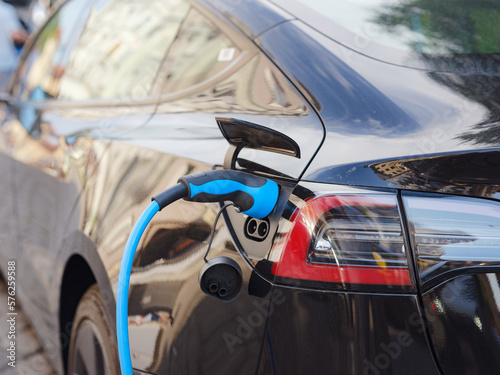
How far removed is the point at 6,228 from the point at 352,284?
2.35 metres

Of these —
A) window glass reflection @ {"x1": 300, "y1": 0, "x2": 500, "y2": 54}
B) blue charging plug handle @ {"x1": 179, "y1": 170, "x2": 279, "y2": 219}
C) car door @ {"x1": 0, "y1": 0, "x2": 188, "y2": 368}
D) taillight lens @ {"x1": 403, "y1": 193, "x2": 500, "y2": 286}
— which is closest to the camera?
taillight lens @ {"x1": 403, "y1": 193, "x2": 500, "y2": 286}

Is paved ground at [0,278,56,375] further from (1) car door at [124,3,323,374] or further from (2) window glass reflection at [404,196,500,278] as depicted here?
(2) window glass reflection at [404,196,500,278]

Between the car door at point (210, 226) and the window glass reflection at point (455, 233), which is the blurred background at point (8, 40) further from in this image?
the window glass reflection at point (455, 233)

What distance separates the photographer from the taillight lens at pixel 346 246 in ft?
3.71

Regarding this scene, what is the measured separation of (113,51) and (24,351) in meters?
1.67

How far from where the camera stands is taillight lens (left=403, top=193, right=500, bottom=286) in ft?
3.66

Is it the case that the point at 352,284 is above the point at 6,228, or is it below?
below

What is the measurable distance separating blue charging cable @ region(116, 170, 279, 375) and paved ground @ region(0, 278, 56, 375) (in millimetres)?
1742

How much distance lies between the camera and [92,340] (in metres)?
1.88

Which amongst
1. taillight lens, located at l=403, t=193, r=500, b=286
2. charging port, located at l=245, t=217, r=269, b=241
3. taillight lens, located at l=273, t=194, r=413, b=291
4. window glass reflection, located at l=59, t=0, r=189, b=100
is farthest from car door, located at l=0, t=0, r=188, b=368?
taillight lens, located at l=403, t=193, r=500, b=286

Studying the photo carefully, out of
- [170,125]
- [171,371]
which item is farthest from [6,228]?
[171,371]

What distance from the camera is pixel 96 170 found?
192 centimetres

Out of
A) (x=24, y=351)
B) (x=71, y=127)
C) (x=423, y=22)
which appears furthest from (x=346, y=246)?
(x=24, y=351)

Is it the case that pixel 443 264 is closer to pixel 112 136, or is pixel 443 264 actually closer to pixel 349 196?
pixel 349 196
